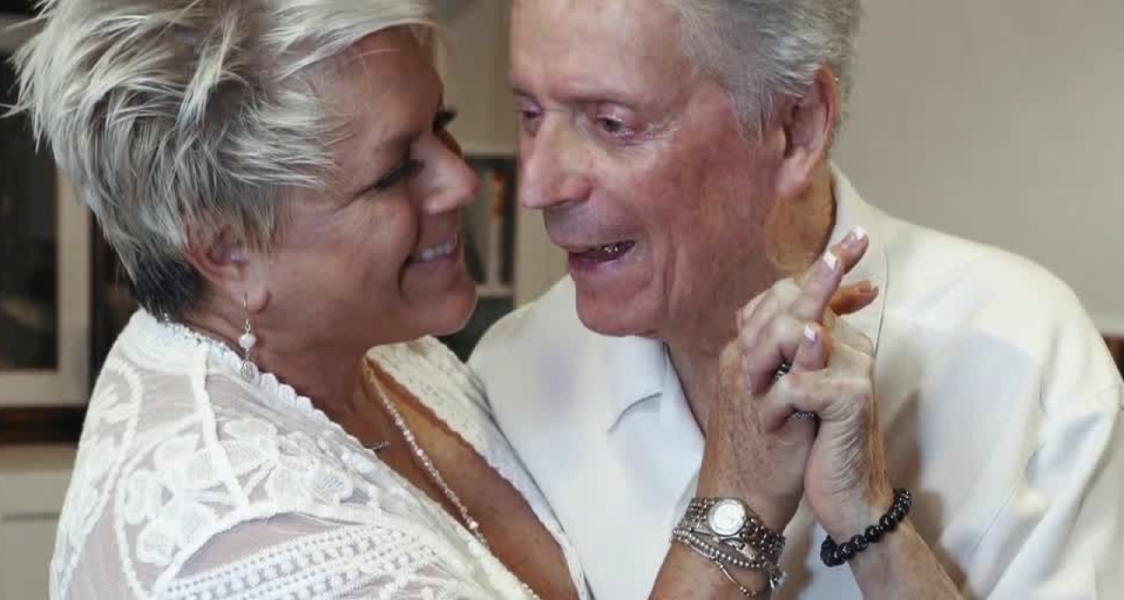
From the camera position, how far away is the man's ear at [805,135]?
4.23 ft

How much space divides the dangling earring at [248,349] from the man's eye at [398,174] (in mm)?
181

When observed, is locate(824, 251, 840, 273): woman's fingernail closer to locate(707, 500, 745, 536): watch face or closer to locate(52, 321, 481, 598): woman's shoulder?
locate(707, 500, 745, 536): watch face

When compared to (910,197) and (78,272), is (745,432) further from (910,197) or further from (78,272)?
(78,272)

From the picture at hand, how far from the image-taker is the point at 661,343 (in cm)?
151

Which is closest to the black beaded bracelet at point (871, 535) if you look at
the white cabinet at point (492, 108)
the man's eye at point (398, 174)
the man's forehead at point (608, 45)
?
the man's forehead at point (608, 45)

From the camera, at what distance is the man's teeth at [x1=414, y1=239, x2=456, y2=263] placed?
1336mm

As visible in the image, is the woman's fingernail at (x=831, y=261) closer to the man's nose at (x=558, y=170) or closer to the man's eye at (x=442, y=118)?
the man's nose at (x=558, y=170)

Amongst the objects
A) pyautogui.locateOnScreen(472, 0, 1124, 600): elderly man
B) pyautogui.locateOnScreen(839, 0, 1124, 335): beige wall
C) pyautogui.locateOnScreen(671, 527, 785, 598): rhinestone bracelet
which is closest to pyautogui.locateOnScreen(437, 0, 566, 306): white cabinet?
pyautogui.locateOnScreen(839, 0, 1124, 335): beige wall

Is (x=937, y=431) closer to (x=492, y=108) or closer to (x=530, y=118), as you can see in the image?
(x=530, y=118)

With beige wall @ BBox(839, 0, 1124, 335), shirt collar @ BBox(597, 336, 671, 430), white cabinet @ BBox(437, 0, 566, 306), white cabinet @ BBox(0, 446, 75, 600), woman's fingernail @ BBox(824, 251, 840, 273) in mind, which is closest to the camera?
woman's fingernail @ BBox(824, 251, 840, 273)

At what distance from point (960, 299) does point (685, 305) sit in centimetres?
29

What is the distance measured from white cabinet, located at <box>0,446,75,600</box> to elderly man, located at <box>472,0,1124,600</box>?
203 cm

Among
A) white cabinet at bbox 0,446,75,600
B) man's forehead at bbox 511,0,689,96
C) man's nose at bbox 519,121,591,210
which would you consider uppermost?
man's forehead at bbox 511,0,689,96

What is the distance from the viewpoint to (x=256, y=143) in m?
1.19
